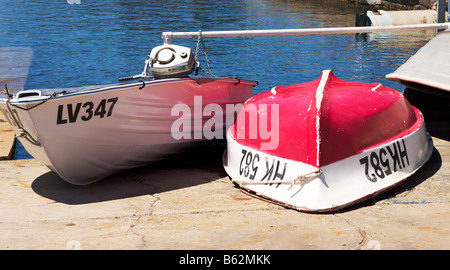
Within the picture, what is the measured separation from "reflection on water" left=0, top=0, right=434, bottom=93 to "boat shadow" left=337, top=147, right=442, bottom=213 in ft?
31.1

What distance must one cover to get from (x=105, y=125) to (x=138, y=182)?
77 cm

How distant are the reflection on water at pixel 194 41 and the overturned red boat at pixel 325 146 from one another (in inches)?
403

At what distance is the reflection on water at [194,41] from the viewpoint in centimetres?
1967

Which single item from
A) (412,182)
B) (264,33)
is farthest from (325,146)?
(264,33)

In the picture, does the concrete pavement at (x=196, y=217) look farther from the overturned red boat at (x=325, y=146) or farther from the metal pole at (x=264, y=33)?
the metal pole at (x=264, y=33)

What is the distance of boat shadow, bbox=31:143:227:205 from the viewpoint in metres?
6.27

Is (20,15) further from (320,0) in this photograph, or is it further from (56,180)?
(56,180)

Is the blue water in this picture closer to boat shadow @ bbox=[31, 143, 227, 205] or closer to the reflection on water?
the reflection on water

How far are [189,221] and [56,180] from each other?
2.25 meters

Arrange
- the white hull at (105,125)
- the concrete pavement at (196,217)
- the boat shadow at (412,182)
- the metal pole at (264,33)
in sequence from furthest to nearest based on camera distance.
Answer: the metal pole at (264,33), the white hull at (105,125), the boat shadow at (412,182), the concrete pavement at (196,217)

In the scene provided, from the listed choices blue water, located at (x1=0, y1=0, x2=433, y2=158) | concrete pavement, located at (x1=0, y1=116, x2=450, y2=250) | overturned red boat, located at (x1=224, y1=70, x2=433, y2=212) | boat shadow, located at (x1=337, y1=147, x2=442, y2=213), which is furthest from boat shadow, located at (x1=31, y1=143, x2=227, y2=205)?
blue water, located at (x1=0, y1=0, x2=433, y2=158)

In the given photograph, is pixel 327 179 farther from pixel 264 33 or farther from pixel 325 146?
pixel 264 33

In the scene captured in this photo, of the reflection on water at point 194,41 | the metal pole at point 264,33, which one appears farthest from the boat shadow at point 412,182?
the reflection on water at point 194,41
